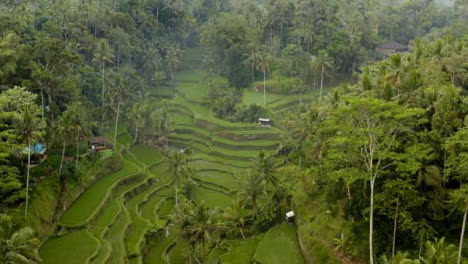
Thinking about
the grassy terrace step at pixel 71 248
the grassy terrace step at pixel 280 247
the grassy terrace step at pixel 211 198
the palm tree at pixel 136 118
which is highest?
the palm tree at pixel 136 118

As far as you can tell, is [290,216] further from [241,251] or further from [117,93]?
[117,93]

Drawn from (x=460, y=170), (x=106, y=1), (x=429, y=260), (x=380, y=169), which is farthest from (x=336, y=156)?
(x=106, y=1)

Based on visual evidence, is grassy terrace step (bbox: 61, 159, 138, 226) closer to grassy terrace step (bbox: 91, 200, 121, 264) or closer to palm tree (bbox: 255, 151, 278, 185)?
grassy terrace step (bbox: 91, 200, 121, 264)

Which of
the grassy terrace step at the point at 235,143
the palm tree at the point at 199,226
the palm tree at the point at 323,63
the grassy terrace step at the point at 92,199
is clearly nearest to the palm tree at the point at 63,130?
the grassy terrace step at the point at 92,199

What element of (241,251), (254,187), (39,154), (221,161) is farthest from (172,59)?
(241,251)

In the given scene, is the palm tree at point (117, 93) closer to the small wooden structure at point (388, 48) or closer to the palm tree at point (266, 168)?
the palm tree at point (266, 168)

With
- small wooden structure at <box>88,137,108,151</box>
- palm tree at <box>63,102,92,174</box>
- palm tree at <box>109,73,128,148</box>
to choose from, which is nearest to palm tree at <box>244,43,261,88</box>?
palm tree at <box>109,73,128,148</box>

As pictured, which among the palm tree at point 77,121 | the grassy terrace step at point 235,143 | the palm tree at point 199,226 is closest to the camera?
the palm tree at point 199,226

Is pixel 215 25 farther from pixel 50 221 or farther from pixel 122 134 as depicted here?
pixel 50 221
